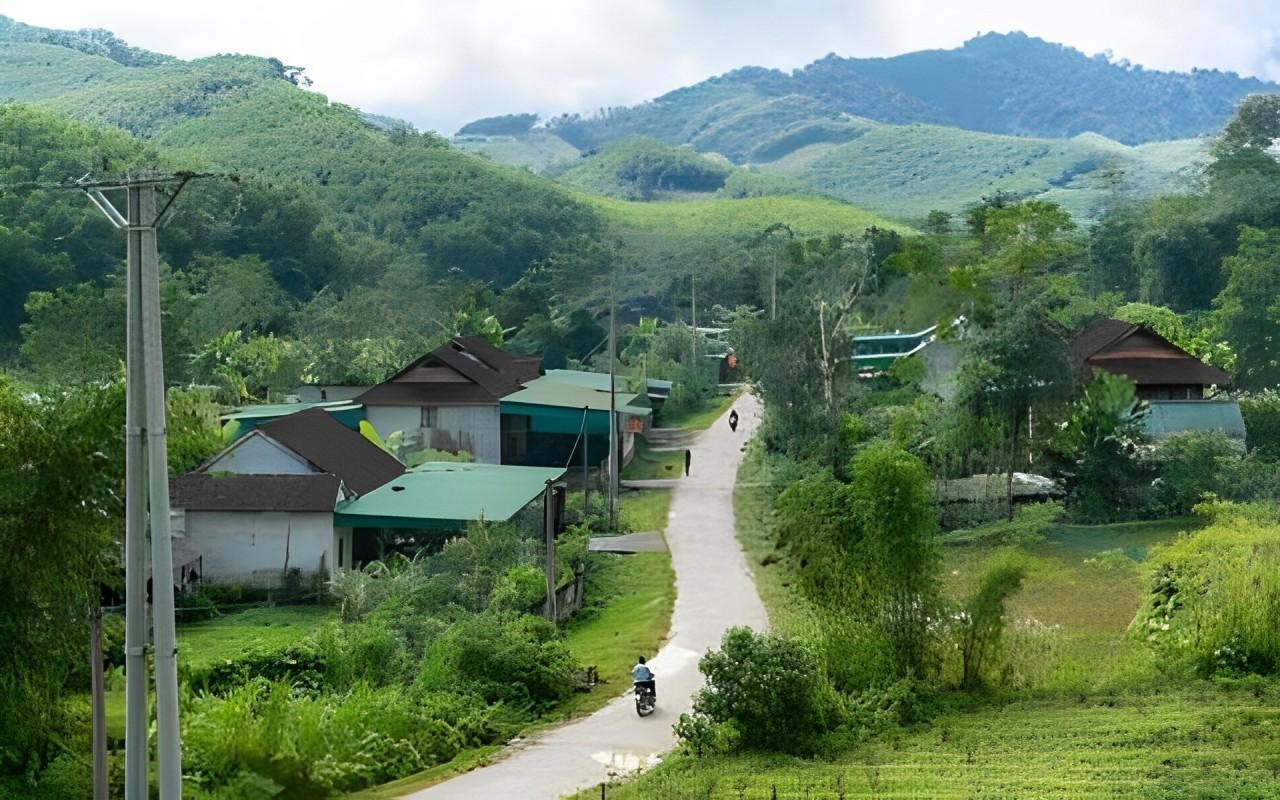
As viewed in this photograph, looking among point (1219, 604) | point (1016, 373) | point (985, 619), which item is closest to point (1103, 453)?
point (1016, 373)

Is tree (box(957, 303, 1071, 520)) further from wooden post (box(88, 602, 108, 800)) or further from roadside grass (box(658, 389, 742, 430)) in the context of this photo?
wooden post (box(88, 602, 108, 800))

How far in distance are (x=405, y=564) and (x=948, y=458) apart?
14.0m

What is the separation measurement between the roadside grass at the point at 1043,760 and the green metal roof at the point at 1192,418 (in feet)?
59.3

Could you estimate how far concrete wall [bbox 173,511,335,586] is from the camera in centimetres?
2317

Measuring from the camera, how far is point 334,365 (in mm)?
43812

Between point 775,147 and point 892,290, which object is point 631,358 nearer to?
point 892,290

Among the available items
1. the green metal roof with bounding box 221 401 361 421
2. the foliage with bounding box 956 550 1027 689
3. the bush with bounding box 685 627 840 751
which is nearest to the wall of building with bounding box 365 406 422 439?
the green metal roof with bounding box 221 401 361 421

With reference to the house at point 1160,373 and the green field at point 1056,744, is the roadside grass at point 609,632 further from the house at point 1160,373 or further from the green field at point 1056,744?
the house at point 1160,373

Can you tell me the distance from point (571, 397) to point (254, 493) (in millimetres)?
14673

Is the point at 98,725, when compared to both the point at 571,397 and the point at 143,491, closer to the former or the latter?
the point at 143,491

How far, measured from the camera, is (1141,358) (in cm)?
3709

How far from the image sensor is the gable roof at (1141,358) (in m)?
36.5

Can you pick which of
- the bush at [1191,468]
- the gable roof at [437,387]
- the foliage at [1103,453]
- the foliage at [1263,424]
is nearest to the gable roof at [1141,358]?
the foliage at [1263,424]

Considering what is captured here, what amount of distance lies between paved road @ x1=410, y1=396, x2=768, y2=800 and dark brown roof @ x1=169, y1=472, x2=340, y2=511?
20.1ft
